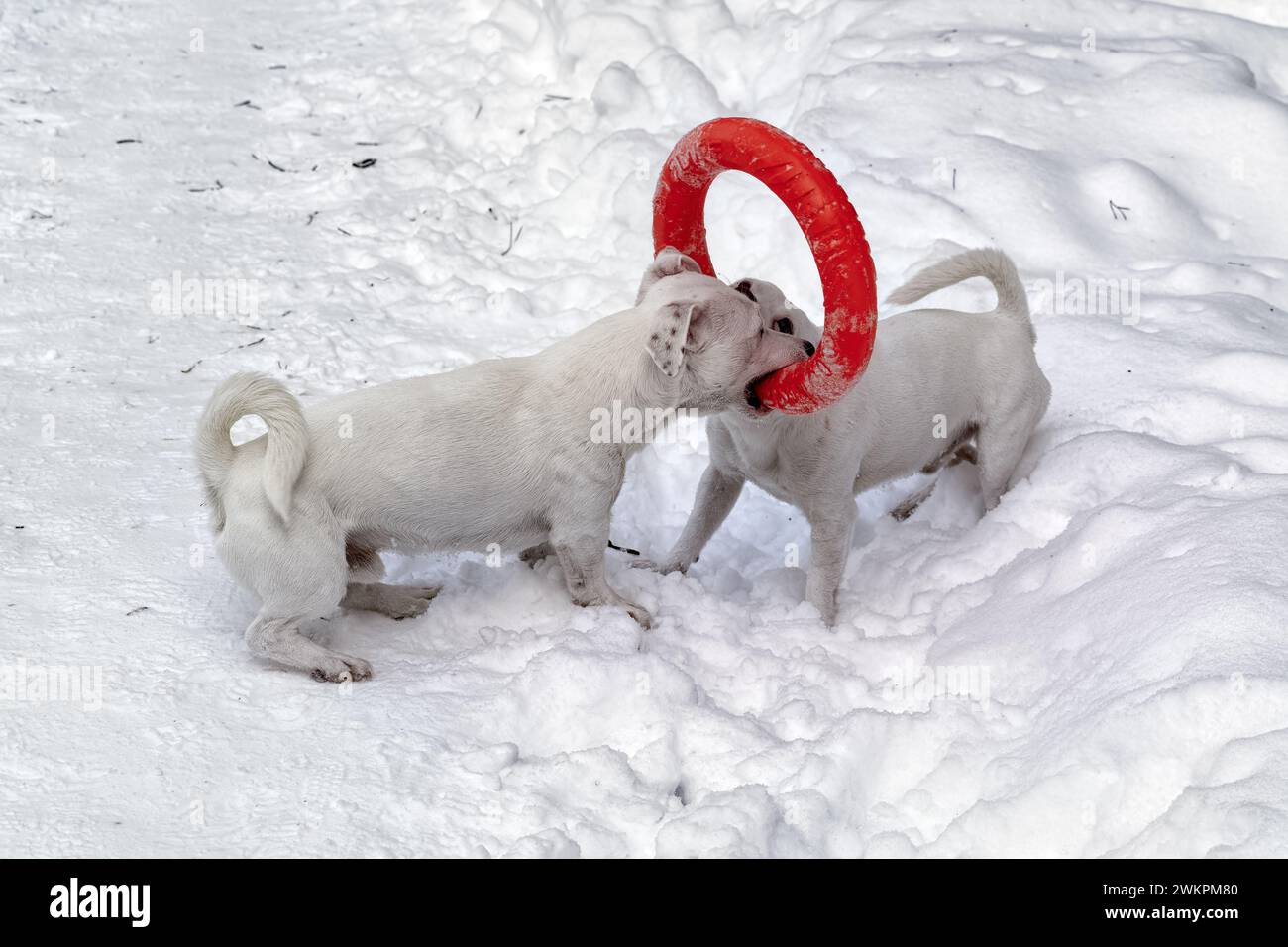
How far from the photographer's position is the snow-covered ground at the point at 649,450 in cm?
299

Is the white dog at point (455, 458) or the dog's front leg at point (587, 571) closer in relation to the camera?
the white dog at point (455, 458)

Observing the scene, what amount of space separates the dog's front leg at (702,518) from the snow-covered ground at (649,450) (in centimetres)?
13

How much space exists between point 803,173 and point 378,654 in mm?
1917

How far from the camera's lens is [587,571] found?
410 cm

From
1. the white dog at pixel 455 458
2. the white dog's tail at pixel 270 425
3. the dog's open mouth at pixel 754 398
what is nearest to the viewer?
the white dog's tail at pixel 270 425

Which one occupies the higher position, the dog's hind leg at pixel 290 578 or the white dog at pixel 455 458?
the white dog at pixel 455 458

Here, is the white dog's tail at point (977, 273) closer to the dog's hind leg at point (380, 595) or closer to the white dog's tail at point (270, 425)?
the dog's hind leg at point (380, 595)

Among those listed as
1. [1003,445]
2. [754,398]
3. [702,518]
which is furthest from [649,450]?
[1003,445]

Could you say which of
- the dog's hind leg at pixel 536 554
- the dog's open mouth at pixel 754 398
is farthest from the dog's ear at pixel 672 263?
the dog's hind leg at pixel 536 554

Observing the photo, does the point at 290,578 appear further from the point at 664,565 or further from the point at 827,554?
the point at 827,554

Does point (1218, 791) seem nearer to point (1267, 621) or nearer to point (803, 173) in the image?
point (1267, 621)

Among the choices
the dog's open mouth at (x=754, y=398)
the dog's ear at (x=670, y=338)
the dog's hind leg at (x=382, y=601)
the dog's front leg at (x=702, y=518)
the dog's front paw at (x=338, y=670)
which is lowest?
the dog's front paw at (x=338, y=670)

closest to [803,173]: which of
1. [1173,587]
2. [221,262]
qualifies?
[1173,587]

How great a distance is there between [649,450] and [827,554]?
109 cm
